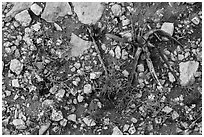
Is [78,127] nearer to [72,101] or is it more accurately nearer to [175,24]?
[72,101]

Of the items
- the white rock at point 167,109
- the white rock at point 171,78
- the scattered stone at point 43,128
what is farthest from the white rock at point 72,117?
the white rock at point 171,78

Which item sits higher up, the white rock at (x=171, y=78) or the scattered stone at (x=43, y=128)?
the white rock at (x=171, y=78)

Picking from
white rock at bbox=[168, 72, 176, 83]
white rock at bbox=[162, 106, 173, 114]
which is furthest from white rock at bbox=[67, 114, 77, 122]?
white rock at bbox=[168, 72, 176, 83]

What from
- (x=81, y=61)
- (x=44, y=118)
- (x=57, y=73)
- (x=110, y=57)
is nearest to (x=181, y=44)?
(x=110, y=57)

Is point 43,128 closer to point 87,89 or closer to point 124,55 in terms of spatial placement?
point 87,89

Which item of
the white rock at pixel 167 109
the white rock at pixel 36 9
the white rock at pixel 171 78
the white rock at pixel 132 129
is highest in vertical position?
the white rock at pixel 36 9

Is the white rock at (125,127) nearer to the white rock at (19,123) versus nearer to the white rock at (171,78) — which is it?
the white rock at (171,78)

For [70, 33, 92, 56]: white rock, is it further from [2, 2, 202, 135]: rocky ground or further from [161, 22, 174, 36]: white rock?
[161, 22, 174, 36]: white rock
